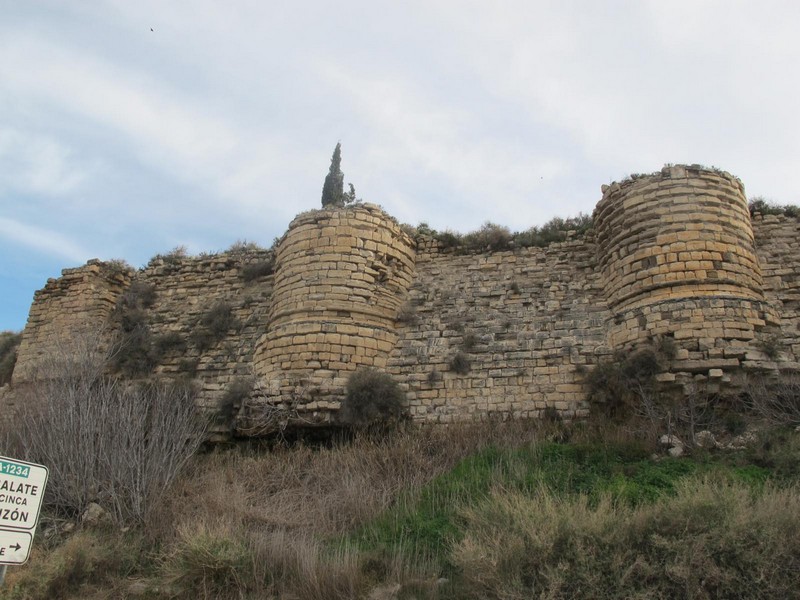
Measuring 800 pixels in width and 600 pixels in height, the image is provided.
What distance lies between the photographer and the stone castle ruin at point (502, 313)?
31.4 feet

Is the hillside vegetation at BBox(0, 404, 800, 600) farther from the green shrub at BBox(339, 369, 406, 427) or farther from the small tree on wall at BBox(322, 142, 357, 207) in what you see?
the small tree on wall at BBox(322, 142, 357, 207)

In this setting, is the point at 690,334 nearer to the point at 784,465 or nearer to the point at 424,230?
the point at 784,465

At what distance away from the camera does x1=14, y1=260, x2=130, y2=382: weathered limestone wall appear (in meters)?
13.5

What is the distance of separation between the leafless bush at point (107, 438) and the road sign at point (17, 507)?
4348 millimetres

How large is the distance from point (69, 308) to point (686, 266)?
11.4 m

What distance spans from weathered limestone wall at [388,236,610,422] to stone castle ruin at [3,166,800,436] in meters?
0.02

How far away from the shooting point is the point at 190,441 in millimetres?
10438

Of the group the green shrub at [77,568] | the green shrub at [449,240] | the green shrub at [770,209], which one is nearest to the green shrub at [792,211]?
the green shrub at [770,209]

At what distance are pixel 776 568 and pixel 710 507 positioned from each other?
2.28ft

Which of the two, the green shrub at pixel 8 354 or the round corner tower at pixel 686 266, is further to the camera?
the green shrub at pixel 8 354

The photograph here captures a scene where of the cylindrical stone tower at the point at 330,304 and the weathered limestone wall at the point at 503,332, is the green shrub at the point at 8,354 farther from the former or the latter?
the weathered limestone wall at the point at 503,332

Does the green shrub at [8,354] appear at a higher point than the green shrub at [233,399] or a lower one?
higher

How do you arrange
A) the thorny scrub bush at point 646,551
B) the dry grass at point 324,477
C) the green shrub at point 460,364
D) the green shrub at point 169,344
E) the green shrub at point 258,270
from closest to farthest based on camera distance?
the thorny scrub bush at point 646,551, the dry grass at point 324,477, the green shrub at point 460,364, the green shrub at point 169,344, the green shrub at point 258,270

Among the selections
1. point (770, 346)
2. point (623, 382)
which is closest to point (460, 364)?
point (623, 382)
